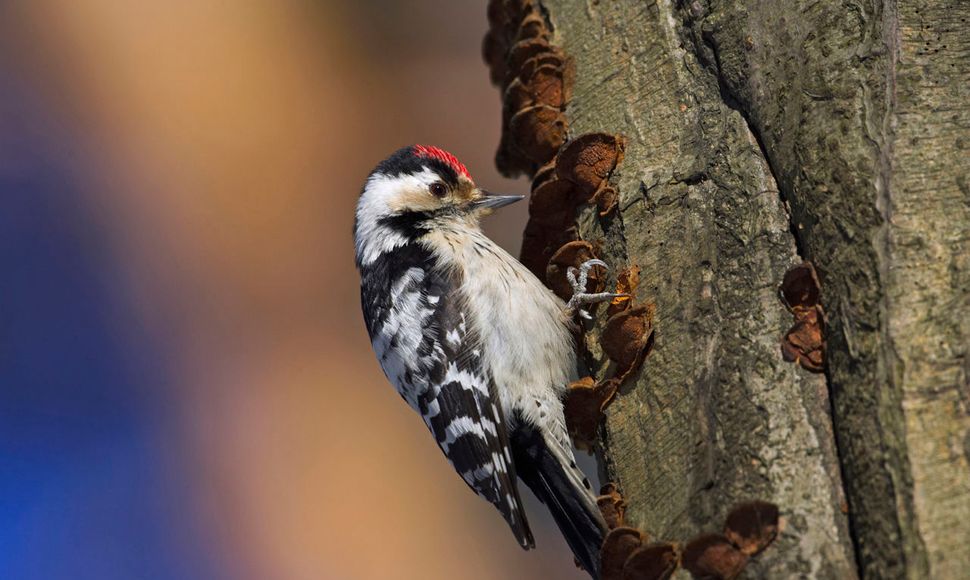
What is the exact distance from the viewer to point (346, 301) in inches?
307

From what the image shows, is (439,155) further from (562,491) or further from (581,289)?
(562,491)

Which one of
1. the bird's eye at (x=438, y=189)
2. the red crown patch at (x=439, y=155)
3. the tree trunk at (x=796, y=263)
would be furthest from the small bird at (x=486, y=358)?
the tree trunk at (x=796, y=263)

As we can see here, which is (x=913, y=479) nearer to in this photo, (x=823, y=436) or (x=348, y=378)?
(x=823, y=436)

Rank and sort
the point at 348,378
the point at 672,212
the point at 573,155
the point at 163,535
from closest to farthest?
the point at 672,212
the point at 573,155
the point at 163,535
the point at 348,378

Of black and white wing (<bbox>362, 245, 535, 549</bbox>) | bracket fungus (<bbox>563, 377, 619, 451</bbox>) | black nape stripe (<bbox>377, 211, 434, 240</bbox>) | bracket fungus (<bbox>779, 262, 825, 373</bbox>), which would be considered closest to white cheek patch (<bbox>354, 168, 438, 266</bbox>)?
black nape stripe (<bbox>377, 211, 434, 240</bbox>)

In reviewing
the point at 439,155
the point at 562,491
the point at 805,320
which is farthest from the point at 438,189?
the point at 805,320

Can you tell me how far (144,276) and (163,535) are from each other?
6.30 feet

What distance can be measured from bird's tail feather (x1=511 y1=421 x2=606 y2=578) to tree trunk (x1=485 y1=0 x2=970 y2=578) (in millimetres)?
410

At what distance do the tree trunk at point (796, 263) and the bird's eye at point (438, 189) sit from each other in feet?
4.18

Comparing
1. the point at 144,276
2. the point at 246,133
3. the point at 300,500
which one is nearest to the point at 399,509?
the point at 300,500

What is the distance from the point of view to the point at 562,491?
323 cm

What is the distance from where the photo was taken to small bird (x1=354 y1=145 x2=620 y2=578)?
10.8 ft

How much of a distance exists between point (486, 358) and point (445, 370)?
154 millimetres

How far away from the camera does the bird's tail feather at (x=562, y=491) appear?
3.04 meters
